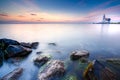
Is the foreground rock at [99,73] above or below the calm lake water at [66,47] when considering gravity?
above

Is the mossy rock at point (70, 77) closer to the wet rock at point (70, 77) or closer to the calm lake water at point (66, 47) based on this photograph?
the wet rock at point (70, 77)

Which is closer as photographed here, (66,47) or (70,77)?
(70,77)

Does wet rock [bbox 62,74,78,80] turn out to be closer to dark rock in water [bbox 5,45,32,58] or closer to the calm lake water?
the calm lake water

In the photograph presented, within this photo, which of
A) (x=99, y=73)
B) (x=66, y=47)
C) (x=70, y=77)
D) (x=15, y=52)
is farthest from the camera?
(x=66, y=47)

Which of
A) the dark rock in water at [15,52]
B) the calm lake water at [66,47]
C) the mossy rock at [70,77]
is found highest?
the dark rock in water at [15,52]

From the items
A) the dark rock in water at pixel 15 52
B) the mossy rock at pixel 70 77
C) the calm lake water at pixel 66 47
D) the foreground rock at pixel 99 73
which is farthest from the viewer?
the dark rock in water at pixel 15 52

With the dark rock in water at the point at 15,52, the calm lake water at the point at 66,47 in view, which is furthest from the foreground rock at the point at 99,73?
the dark rock in water at the point at 15,52

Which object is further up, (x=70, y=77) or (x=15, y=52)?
(x=15, y=52)

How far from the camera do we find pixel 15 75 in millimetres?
8742

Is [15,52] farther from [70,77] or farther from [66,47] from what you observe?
[66,47]

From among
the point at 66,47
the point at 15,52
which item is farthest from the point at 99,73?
the point at 66,47

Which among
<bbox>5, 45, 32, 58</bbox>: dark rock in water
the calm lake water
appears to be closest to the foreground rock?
the calm lake water

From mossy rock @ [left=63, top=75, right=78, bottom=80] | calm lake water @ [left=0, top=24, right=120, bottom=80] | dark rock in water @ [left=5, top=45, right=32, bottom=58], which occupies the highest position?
dark rock in water @ [left=5, top=45, right=32, bottom=58]

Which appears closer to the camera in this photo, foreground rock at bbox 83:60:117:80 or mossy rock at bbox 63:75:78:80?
foreground rock at bbox 83:60:117:80
